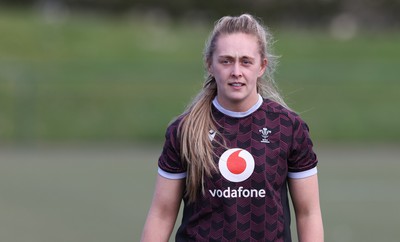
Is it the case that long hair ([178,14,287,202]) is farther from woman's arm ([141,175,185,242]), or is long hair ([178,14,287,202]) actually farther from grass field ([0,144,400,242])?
grass field ([0,144,400,242])

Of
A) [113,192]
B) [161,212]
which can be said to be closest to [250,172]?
[161,212]

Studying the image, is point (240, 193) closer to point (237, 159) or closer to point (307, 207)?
point (237, 159)

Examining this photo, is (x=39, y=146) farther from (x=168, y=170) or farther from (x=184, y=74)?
(x=168, y=170)

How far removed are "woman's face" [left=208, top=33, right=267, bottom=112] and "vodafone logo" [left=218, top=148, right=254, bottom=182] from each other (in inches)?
8.3

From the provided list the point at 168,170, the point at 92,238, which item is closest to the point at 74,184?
the point at 92,238

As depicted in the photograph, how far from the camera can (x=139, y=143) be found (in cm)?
2011

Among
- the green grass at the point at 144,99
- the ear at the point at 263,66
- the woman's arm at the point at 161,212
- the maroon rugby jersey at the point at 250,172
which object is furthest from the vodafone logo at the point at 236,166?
the green grass at the point at 144,99

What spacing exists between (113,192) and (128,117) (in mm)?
8086

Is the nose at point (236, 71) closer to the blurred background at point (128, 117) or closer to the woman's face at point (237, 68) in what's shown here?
the woman's face at point (237, 68)

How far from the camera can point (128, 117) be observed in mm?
20844

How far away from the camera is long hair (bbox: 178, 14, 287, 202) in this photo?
4.34m

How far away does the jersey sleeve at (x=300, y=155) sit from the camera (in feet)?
14.4

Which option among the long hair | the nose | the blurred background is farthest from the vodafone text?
the blurred background

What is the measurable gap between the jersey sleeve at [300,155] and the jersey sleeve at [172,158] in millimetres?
486
